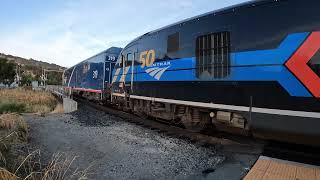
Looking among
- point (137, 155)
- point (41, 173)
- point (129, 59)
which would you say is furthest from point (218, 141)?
point (129, 59)

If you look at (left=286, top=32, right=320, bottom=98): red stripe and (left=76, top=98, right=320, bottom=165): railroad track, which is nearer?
(left=286, top=32, right=320, bottom=98): red stripe

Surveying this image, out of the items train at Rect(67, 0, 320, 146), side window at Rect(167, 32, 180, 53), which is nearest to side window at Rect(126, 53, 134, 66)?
train at Rect(67, 0, 320, 146)

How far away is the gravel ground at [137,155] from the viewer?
218 inches

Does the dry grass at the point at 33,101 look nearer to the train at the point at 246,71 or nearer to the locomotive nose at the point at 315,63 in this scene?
the train at the point at 246,71

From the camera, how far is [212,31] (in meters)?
7.84

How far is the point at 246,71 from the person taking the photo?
677cm

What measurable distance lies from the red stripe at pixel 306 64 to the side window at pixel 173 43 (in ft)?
12.7

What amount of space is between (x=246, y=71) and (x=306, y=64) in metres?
1.34

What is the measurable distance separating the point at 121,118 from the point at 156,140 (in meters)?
5.19

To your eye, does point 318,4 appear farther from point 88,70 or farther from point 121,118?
point 88,70

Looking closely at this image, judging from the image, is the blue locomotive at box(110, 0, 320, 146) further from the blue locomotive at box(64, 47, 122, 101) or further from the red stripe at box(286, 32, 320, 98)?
the blue locomotive at box(64, 47, 122, 101)

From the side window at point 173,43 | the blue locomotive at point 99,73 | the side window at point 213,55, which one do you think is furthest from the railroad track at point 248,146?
the blue locomotive at point 99,73

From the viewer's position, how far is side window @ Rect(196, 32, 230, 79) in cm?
736

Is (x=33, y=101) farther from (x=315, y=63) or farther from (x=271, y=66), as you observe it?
(x=315, y=63)
